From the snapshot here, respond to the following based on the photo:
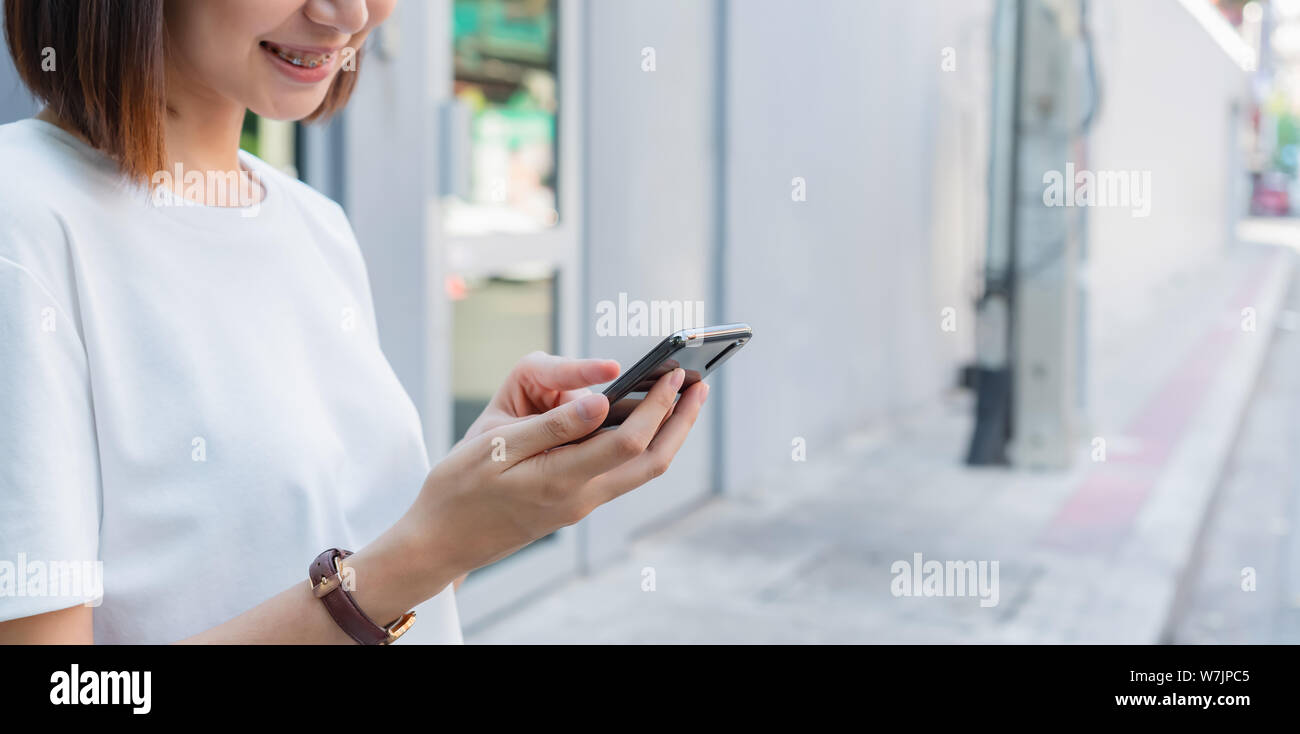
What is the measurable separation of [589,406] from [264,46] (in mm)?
510

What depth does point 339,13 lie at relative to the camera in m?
1.25

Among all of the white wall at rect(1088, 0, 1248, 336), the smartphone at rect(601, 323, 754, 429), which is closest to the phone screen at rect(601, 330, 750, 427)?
the smartphone at rect(601, 323, 754, 429)

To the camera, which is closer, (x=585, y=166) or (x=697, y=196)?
(x=585, y=166)

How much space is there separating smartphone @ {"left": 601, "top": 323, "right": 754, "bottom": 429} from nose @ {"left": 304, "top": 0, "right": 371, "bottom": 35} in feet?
1.47

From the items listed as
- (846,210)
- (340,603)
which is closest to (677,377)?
(340,603)

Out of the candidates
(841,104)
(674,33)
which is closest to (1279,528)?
(841,104)

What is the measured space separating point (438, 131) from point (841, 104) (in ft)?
12.8

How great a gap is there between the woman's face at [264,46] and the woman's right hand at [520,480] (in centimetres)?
42

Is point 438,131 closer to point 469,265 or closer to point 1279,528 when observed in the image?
point 469,265

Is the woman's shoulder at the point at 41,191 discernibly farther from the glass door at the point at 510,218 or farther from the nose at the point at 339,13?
the glass door at the point at 510,218

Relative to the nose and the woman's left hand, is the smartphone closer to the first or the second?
the woman's left hand

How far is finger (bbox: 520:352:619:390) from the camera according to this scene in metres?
1.30

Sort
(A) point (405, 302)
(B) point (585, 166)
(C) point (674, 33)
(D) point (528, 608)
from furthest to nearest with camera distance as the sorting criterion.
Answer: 1. (C) point (674, 33)
2. (B) point (585, 166)
3. (D) point (528, 608)
4. (A) point (405, 302)

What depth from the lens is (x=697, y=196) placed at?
233 inches
